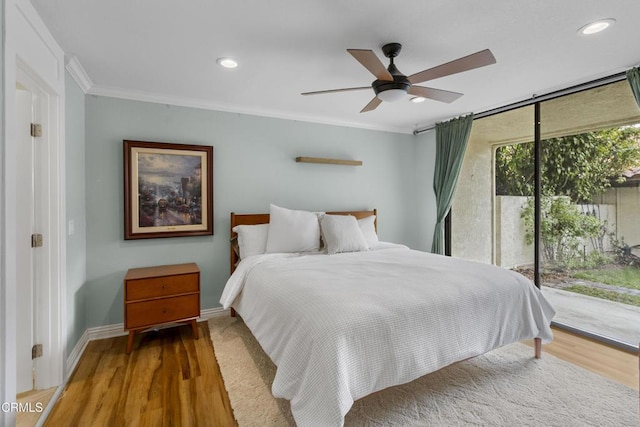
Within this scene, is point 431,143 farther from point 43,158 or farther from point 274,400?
point 43,158

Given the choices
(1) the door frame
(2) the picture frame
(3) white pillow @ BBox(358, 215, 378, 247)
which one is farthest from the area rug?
(3) white pillow @ BBox(358, 215, 378, 247)

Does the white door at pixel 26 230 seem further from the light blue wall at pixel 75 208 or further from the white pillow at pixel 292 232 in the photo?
the white pillow at pixel 292 232

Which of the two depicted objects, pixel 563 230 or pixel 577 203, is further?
pixel 563 230

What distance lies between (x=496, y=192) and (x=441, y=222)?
79cm

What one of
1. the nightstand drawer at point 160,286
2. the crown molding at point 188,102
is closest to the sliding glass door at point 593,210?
the crown molding at point 188,102

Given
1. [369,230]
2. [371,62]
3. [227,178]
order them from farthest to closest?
[369,230] → [227,178] → [371,62]

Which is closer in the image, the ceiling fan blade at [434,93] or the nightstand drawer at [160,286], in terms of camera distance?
the ceiling fan blade at [434,93]

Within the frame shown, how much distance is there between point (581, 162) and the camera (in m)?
3.15

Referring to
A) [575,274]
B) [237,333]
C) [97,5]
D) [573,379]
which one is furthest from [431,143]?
[97,5]

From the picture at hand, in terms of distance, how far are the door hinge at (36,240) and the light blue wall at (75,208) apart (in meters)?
0.31

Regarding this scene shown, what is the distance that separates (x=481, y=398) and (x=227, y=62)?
3.09 metres

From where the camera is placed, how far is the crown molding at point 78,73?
7.84 ft

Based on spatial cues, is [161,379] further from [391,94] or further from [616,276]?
[616,276]

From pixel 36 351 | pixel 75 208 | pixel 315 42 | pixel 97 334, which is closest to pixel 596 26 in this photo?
pixel 315 42
